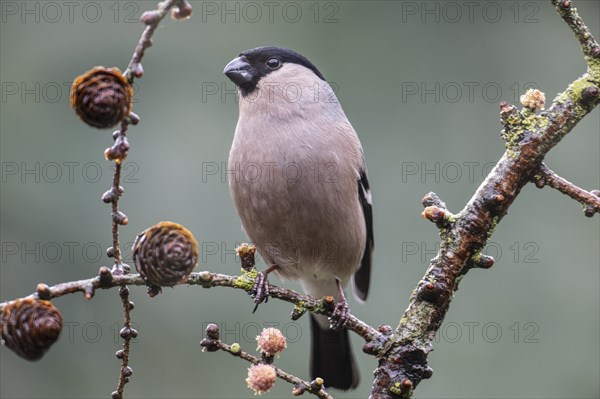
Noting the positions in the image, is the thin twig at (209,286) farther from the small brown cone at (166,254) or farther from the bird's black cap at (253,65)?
the bird's black cap at (253,65)

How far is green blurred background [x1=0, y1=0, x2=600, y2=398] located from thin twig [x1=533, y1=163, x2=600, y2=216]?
2.58 m

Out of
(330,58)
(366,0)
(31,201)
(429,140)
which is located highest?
(366,0)

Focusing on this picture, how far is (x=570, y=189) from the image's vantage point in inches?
79.0

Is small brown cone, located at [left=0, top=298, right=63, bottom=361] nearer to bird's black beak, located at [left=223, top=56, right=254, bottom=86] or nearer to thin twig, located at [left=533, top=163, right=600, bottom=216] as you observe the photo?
thin twig, located at [left=533, top=163, right=600, bottom=216]

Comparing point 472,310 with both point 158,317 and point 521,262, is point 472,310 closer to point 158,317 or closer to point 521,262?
point 521,262

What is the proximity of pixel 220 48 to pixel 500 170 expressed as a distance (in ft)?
13.3

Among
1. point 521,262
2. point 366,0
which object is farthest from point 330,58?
point 521,262

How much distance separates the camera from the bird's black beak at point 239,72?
3.60 metres

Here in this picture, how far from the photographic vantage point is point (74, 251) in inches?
189

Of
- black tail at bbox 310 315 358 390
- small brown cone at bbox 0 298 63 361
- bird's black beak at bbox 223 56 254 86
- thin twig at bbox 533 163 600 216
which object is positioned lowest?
black tail at bbox 310 315 358 390

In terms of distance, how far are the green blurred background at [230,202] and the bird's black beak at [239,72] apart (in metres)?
1.38

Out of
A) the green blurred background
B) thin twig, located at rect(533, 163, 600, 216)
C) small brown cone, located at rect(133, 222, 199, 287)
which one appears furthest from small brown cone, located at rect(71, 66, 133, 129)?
the green blurred background

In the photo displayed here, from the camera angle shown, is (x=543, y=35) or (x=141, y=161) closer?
(x=141, y=161)

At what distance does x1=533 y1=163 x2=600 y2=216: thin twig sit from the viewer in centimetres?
196
